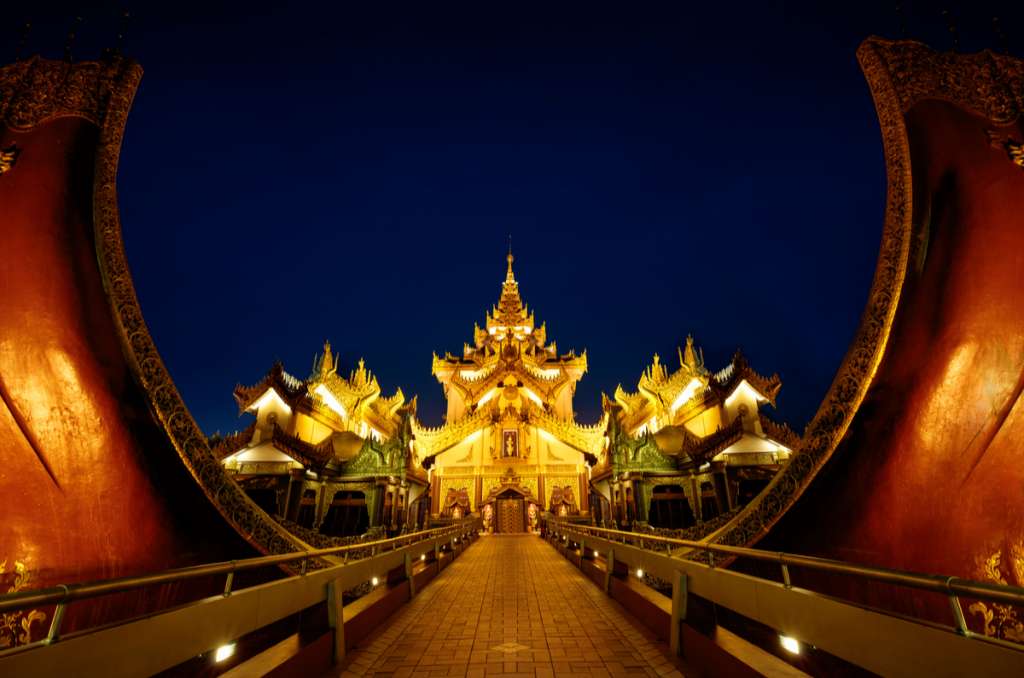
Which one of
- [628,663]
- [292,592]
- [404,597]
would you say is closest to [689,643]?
[628,663]

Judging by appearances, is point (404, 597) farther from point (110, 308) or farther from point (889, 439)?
point (889, 439)

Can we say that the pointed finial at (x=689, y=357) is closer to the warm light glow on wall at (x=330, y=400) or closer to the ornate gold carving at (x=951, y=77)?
the warm light glow on wall at (x=330, y=400)

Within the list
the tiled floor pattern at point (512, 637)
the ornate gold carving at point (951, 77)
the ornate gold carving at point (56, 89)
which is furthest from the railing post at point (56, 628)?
the ornate gold carving at point (951, 77)

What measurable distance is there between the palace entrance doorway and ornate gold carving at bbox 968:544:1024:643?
85.0ft

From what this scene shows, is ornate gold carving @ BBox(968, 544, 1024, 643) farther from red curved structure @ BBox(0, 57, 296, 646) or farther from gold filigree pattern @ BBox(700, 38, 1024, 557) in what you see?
red curved structure @ BBox(0, 57, 296, 646)

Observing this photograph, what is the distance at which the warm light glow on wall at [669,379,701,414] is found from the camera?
24.4 metres

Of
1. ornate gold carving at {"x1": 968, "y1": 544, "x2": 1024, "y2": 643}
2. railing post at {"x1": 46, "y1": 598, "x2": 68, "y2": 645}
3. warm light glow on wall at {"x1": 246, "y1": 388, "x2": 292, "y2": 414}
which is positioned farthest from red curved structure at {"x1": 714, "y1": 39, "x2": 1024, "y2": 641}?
warm light glow on wall at {"x1": 246, "y1": 388, "x2": 292, "y2": 414}

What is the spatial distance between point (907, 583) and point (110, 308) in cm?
591

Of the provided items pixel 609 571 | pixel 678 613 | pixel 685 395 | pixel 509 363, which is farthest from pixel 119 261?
pixel 509 363

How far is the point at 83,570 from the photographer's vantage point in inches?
134

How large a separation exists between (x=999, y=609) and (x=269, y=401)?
24.5m

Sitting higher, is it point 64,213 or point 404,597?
point 64,213

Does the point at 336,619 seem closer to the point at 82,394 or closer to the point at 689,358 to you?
the point at 82,394

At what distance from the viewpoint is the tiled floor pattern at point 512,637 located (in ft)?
14.2
